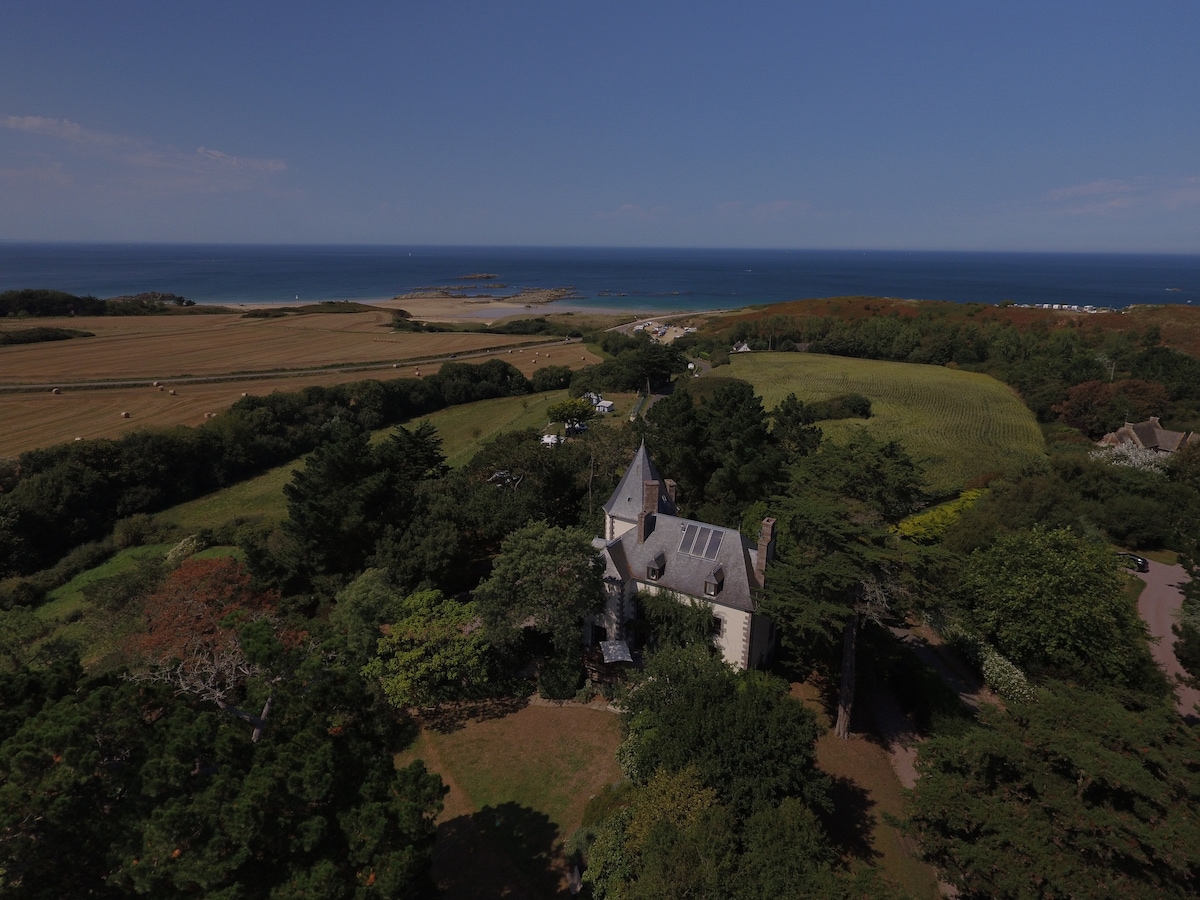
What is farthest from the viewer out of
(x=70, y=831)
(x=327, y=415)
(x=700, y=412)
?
(x=327, y=415)

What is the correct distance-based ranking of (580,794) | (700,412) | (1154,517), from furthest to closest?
1. (700,412)
2. (1154,517)
3. (580,794)

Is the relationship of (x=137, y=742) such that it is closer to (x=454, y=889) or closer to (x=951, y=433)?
(x=454, y=889)

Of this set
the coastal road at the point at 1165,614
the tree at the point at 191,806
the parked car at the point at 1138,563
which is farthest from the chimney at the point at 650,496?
the parked car at the point at 1138,563

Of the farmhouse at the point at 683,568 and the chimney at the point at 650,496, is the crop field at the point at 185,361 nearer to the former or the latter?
the farmhouse at the point at 683,568

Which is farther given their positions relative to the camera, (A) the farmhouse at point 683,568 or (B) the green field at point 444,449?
(B) the green field at point 444,449

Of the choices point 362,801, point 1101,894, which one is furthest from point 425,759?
point 1101,894

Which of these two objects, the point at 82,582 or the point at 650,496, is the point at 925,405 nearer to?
the point at 650,496

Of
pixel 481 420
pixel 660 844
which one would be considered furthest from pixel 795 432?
pixel 481 420
